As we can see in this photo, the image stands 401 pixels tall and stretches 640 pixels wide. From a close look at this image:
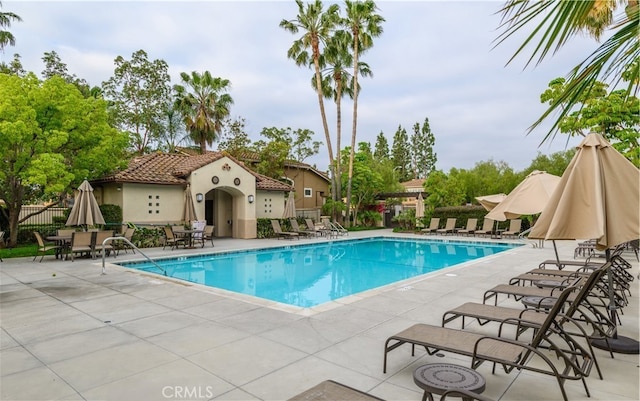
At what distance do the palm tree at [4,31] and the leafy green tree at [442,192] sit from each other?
26.4 metres

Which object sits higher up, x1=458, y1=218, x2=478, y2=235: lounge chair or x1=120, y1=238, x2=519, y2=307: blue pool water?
x1=458, y1=218, x2=478, y2=235: lounge chair

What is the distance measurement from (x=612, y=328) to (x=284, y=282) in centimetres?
A: 823

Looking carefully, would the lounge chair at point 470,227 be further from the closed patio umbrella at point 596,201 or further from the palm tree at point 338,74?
the closed patio umbrella at point 596,201

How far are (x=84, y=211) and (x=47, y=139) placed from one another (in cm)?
294

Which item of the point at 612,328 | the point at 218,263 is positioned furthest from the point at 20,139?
the point at 612,328

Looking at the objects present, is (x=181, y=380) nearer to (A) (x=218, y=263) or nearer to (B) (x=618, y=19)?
(B) (x=618, y=19)

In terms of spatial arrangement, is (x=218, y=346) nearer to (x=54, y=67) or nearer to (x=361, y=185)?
(x=361, y=185)

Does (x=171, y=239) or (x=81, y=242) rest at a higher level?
(x=81, y=242)

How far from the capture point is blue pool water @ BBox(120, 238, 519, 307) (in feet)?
34.6

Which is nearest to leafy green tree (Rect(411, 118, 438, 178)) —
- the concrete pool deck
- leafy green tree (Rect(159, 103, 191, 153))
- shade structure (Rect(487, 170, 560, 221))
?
leafy green tree (Rect(159, 103, 191, 153))

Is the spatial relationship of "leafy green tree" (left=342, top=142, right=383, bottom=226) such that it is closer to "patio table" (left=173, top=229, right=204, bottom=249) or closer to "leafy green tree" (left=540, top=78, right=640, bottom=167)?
"patio table" (left=173, top=229, right=204, bottom=249)

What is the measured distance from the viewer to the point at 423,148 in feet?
221

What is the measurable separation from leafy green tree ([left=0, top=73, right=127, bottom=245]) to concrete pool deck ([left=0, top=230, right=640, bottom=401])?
6654mm
